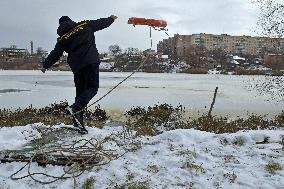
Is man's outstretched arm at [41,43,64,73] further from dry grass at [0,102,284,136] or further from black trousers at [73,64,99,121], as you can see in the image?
dry grass at [0,102,284,136]

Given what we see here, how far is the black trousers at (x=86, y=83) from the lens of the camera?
21.0 ft

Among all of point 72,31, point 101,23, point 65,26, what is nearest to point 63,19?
point 65,26

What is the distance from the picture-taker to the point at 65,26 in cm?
629

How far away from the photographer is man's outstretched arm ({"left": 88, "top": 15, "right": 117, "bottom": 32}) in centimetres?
648

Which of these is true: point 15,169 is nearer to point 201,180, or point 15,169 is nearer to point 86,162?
point 86,162

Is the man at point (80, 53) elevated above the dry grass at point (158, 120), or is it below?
above

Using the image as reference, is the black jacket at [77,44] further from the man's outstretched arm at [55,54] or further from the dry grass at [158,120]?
the dry grass at [158,120]

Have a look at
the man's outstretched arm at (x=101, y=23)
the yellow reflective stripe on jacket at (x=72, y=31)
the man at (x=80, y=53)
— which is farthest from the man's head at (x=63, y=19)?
the man's outstretched arm at (x=101, y=23)

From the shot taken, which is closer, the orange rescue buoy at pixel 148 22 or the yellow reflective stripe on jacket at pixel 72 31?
the yellow reflective stripe on jacket at pixel 72 31

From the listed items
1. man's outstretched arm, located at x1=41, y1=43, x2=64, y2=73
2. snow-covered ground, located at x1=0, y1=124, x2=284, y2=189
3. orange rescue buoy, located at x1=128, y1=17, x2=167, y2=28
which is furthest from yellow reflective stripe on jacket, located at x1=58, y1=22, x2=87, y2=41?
snow-covered ground, located at x1=0, y1=124, x2=284, y2=189

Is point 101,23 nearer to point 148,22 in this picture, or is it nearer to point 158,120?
point 148,22

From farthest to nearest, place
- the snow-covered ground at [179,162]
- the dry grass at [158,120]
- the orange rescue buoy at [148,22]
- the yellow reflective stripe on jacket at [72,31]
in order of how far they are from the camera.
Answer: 1. the dry grass at [158,120]
2. the orange rescue buoy at [148,22]
3. the yellow reflective stripe on jacket at [72,31]
4. the snow-covered ground at [179,162]

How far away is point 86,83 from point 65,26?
969mm

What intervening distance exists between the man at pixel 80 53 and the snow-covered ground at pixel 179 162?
0.55 metres
